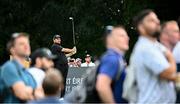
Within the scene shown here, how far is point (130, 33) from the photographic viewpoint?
1324 inches

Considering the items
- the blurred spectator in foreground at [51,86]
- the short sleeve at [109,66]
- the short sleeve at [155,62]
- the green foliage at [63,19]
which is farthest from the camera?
the green foliage at [63,19]

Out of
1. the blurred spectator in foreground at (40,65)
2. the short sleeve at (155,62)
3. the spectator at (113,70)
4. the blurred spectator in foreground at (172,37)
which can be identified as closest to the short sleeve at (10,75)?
the blurred spectator in foreground at (40,65)

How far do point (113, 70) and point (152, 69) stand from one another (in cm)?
43

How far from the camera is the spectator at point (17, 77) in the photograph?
763 cm

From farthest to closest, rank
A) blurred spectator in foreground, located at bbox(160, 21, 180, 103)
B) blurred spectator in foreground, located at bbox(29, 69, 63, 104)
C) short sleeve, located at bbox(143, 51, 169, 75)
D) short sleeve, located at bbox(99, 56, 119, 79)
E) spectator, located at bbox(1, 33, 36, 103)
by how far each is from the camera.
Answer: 1. blurred spectator in foreground, located at bbox(160, 21, 180, 103)
2. spectator, located at bbox(1, 33, 36, 103)
3. short sleeve, located at bbox(99, 56, 119, 79)
4. short sleeve, located at bbox(143, 51, 169, 75)
5. blurred spectator in foreground, located at bbox(29, 69, 63, 104)

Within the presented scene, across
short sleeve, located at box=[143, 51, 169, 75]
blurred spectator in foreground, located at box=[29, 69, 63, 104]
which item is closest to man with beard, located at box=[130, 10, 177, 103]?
short sleeve, located at box=[143, 51, 169, 75]

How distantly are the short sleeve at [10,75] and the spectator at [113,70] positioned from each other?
0.95 metres

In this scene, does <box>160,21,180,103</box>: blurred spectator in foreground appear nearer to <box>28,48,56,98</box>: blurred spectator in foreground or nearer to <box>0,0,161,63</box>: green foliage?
<box>28,48,56,98</box>: blurred spectator in foreground

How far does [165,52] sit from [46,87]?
4.99 ft

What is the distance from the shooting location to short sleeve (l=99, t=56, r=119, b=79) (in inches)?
291

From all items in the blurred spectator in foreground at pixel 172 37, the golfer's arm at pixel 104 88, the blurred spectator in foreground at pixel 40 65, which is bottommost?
the golfer's arm at pixel 104 88

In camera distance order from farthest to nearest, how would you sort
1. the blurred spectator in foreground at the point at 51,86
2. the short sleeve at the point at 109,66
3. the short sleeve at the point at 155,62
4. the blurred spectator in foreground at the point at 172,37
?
the blurred spectator in foreground at the point at 172,37
the short sleeve at the point at 109,66
the short sleeve at the point at 155,62
the blurred spectator in foreground at the point at 51,86

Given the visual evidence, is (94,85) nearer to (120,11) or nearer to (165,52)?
(165,52)

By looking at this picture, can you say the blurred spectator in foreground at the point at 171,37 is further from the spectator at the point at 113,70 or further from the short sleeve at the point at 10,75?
the short sleeve at the point at 10,75
